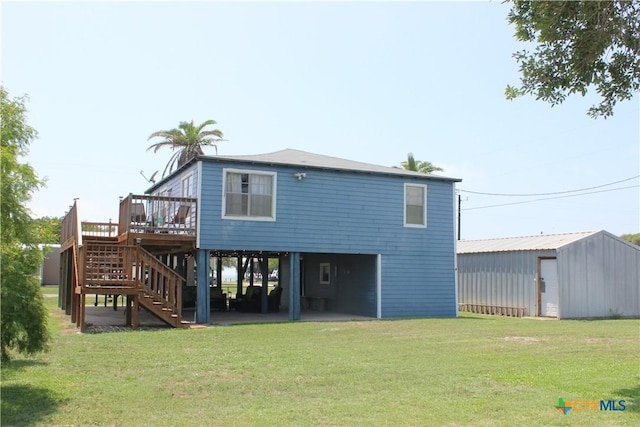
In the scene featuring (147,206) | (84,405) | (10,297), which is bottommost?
(84,405)

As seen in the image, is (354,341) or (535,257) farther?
(535,257)

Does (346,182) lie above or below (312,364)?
above

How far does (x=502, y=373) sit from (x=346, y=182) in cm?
1031

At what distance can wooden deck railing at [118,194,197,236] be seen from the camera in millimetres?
15203

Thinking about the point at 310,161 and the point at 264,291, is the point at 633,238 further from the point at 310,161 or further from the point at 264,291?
A: the point at 310,161

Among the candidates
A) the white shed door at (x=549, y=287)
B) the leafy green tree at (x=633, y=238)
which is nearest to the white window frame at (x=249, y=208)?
the white shed door at (x=549, y=287)

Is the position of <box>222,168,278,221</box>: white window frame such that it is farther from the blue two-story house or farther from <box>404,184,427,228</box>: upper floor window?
<box>404,184,427,228</box>: upper floor window

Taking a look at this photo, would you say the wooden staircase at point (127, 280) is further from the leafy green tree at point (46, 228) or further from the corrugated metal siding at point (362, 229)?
the leafy green tree at point (46, 228)

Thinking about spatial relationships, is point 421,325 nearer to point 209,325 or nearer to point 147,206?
point 209,325

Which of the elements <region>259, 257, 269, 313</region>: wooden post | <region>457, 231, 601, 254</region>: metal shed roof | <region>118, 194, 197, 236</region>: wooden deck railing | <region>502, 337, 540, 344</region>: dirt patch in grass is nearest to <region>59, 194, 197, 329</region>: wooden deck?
<region>118, 194, 197, 236</region>: wooden deck railing

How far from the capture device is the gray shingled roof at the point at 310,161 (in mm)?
16750

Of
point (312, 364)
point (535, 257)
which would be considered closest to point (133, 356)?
point (312, 364)

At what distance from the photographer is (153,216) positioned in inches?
634

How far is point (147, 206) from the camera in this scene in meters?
16.6
